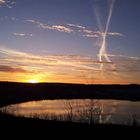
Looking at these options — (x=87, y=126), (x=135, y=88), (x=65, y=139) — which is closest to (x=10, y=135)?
(x=65, y=139)

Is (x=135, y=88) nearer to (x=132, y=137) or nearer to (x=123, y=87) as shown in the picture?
(x=123, y=87)

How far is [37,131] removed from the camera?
16.3 m

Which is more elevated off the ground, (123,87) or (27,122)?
(27,122)

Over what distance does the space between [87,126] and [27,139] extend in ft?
15.7

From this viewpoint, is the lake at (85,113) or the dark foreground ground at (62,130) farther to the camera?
the lake at (85,113)

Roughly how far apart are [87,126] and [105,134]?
7.30 feet

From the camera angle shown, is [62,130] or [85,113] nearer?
[62,130]

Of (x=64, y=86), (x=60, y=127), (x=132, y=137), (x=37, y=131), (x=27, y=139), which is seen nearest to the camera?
(x=27, y=139)

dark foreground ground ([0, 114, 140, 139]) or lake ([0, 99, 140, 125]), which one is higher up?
dark foreground ground ([0, 114, 140, 139])

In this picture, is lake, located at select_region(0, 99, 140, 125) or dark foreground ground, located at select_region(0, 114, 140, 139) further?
lake, located at select_region(0, 99, 140, 125)

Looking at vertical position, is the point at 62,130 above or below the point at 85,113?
above

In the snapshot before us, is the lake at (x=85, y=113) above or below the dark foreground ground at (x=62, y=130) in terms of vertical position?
below

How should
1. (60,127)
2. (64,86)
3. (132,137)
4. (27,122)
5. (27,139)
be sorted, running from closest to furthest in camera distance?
(27,139) < (132,137) < (60,127) < (27,122) < (64,86)

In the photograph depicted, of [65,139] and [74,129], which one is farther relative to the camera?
[74,129]
